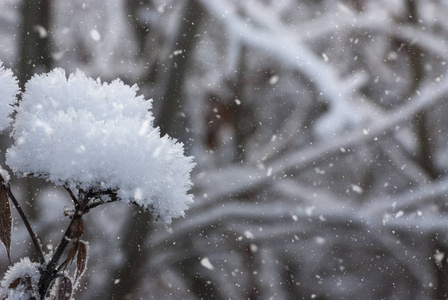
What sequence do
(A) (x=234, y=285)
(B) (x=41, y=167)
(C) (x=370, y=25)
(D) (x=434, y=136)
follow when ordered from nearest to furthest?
1. (B) (x=41, y=167)
2. (A) (x=234, y=285)
3. (D) (x=434, y=136)
4. (C) (x=370, y=25)

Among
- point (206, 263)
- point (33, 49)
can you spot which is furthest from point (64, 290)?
point (206, 263)

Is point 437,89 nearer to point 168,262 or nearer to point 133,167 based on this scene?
point 168,262

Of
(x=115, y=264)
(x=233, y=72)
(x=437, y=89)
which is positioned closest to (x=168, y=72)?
(x=233, y=72)

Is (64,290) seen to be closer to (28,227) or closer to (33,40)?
(28,227)

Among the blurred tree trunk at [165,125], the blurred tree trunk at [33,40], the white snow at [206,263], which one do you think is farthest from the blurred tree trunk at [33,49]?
the white snow at [206,263]

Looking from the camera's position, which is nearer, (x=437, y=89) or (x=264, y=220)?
(x=264, y=220)
